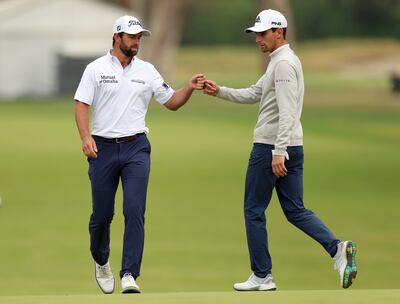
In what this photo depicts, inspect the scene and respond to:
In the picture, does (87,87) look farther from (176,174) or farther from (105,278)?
(176,174)

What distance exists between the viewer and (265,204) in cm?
1114

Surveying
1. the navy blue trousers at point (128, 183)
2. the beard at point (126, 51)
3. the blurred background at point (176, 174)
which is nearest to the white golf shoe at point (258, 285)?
the navy blue trousers at point (128, 183)

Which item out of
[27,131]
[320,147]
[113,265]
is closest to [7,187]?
[113,265]

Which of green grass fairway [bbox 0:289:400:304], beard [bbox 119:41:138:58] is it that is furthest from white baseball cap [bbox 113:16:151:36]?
green grass fairway [bbox 0:289:400:304]

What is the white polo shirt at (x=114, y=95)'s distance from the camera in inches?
435

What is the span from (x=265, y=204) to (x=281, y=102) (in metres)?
0.89

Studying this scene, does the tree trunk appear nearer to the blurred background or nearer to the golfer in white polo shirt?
the blurred background

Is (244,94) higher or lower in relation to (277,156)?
higher

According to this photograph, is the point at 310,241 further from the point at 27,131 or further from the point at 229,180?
the point at 27,131

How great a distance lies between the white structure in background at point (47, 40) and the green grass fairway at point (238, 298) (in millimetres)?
50148

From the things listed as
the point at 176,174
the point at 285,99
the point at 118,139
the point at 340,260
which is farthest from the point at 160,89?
the point at 176,174

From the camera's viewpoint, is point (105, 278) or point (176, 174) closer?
point (105, 278)

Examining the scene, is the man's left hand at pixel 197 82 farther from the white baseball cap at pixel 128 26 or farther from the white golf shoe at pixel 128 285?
the white golf shoe at pixel 128 285

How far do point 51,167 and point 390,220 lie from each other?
9.27 metres
